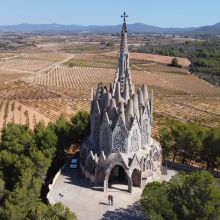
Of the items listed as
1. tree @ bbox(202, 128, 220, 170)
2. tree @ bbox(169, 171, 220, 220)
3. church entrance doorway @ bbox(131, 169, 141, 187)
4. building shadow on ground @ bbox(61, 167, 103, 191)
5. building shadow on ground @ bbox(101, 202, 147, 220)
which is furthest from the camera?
tree @ bbox(202, 128, 220, 170)

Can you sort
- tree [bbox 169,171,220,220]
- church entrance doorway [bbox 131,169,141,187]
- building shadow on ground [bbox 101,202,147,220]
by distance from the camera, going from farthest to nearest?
1. church entrance doorway [bbox 131,169,141,187]
2. building shadow on ground [bbox 101,202,147,220]
3. tree [bbox 169,171,220,220]

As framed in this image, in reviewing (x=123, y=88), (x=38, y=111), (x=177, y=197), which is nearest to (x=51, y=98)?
(x=38, y=111)

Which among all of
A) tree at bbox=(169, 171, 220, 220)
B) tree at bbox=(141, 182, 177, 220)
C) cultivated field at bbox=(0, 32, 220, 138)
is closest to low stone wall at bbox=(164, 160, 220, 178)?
tree at bbox=(169, 171, 220, 220)

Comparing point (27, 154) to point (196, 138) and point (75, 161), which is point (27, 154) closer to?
point (75, 161)

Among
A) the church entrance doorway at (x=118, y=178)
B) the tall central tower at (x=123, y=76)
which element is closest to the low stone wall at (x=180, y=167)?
the church entrance doorway at (x=118, y=178)

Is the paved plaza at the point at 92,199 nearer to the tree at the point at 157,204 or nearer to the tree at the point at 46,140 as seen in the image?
the tree at the point at 157,204

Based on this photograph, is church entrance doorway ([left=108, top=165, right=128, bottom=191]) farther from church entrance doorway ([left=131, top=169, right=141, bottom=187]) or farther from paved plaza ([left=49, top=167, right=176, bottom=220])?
church entrance doorway ([left=131, top=169, right=141, bottom=187])

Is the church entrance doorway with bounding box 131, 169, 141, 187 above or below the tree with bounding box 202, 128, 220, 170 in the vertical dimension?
below
